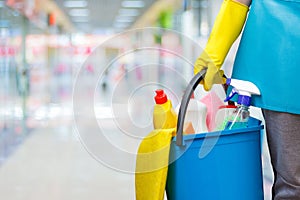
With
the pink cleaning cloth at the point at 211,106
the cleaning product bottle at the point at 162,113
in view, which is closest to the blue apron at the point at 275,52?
the pink cleaning cloth at the point at 211,106

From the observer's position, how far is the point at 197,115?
4.40 ft

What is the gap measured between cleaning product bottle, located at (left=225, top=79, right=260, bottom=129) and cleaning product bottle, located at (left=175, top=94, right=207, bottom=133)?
10 centimetres

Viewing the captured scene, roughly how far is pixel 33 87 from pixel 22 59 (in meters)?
2.14

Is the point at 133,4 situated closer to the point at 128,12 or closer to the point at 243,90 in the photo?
the point at 128,12

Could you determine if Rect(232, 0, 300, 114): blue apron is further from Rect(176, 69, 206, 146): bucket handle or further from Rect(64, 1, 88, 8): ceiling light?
Rect(64, 1, 88, 8): ceiling light

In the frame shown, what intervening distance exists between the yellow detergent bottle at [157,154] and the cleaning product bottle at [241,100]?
184 millimetres

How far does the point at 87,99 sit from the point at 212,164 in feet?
1.63

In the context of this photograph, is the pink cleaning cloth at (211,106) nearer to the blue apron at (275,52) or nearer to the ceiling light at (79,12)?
the blue apron at (275,52)

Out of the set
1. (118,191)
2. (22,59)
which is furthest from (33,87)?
(118,191)

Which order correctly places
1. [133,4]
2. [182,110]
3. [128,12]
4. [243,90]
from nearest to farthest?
[182,110] → [243,90] → [133,4] → [128,12]

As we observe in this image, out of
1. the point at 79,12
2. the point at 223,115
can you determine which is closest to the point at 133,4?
the point at 79,12

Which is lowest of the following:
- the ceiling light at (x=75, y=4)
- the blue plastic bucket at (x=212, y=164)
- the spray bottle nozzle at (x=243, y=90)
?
the ceiling light at (x=75, y=4)

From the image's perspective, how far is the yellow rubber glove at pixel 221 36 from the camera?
1.24 meters

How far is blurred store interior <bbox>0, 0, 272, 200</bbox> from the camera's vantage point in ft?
4.35
